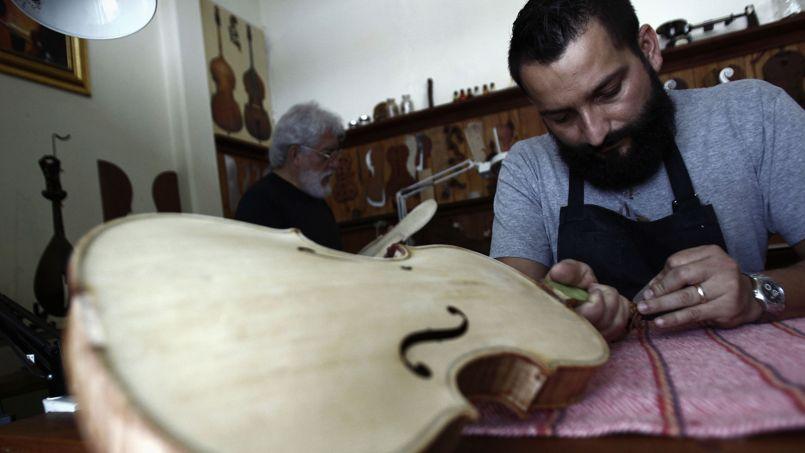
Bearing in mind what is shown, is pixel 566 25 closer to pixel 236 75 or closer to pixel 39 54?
pixel 39 54

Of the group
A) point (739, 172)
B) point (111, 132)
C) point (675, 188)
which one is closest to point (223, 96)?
point (111, 132)

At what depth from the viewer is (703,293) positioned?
0.83 metres

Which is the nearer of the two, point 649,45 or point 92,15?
point 649,45

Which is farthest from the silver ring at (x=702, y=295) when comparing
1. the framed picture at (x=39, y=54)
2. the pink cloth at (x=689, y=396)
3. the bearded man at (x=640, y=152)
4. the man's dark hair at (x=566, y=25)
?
the framed picture at (x=39, y=54)

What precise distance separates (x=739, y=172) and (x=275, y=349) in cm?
138

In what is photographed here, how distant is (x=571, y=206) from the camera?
1383mm

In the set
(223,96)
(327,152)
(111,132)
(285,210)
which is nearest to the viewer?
(285,210)

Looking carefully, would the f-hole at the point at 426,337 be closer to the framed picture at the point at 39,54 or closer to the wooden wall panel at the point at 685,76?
the framed picture at the point at 39,54

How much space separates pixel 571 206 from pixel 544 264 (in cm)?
20

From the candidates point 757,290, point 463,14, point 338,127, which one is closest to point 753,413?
point 757,290

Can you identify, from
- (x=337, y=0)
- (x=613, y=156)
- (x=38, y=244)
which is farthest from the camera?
(x=337, y=0)

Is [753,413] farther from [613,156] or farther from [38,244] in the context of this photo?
[38,244]

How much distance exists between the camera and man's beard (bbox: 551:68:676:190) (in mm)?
1242

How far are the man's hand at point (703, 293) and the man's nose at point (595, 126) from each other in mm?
443
